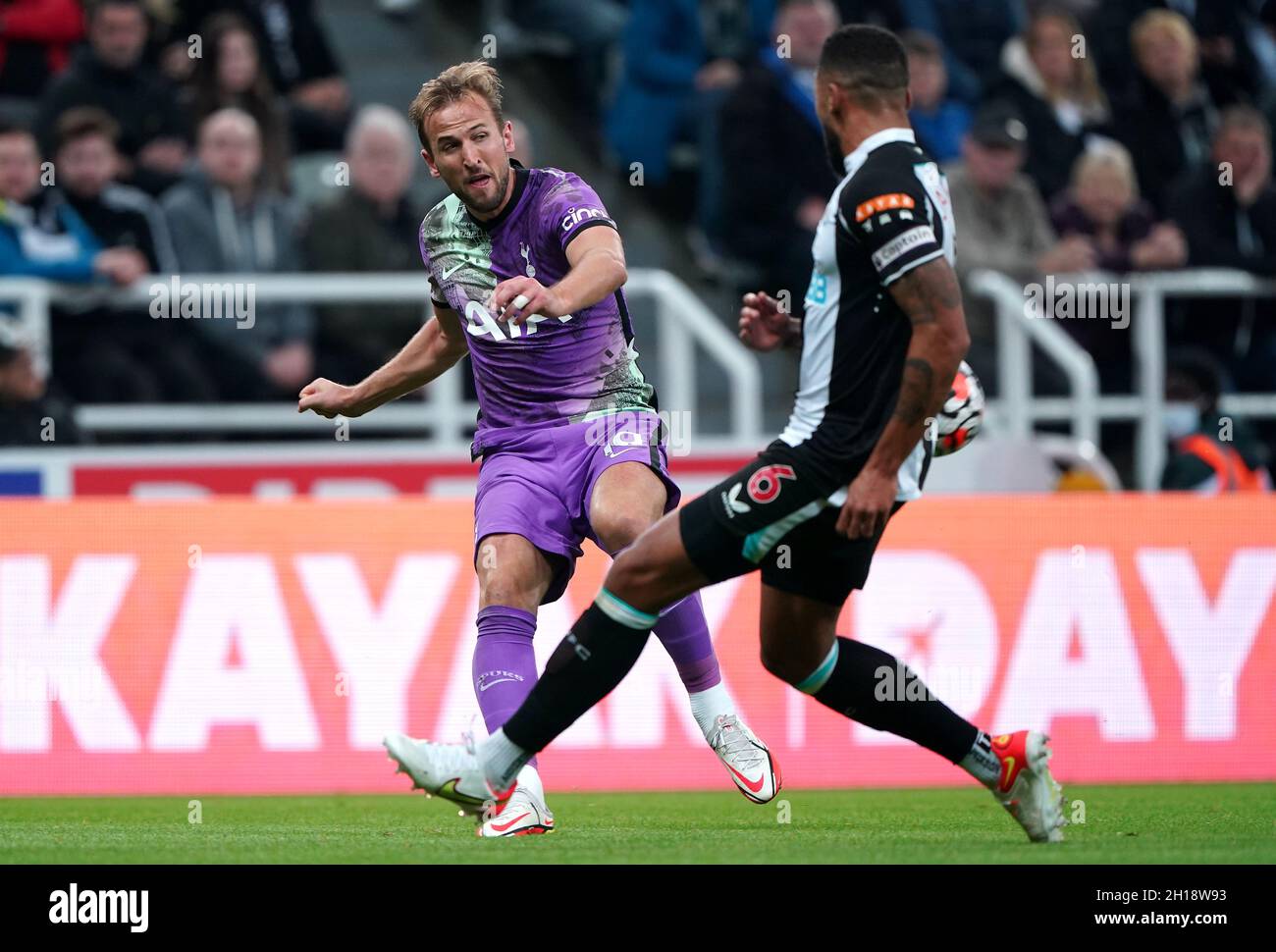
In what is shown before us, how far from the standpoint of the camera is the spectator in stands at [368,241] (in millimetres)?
12148

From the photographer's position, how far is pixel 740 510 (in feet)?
20.0

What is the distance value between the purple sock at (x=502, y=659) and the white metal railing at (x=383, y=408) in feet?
15.3

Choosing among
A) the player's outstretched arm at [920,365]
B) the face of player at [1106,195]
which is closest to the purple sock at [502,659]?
the player's outstretched arm at [920,365]

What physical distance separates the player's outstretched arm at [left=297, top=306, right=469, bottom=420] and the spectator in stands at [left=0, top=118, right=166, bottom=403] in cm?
461

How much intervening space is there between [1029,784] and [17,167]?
23.4ft

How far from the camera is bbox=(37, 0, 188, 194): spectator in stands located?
12.4 metres

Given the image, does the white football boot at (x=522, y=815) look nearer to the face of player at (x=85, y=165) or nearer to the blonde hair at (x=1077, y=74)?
the face of player at (x=85, y=165)

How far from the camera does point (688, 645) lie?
Result: 7.24m

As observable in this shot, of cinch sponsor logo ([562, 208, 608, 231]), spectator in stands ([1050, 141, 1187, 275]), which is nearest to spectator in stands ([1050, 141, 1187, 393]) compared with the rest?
spectator in stands ([1050, 141, 1187, 275])

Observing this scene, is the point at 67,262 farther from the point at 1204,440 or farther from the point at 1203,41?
the point at 1203,41

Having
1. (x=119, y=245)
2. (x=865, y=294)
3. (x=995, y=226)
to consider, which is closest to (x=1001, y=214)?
(x=995, y=226)

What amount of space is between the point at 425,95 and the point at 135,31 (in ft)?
20.6

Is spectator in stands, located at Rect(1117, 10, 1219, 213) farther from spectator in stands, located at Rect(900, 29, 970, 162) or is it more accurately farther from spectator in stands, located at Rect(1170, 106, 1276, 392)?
spectator in stands, located at Rect(900, 29, 970, 162)
